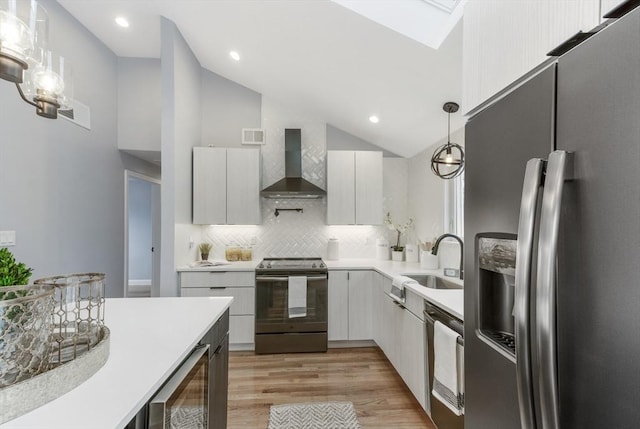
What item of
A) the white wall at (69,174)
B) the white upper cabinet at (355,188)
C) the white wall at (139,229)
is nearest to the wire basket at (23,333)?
the white wall at (69,174)

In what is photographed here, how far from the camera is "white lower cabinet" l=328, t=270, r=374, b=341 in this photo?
129 inches

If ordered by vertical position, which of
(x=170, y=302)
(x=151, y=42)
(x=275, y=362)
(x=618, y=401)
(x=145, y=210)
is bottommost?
(x=275, y=362)

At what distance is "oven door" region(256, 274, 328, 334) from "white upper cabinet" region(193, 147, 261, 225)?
86cm

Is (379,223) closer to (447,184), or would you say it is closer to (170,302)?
(447,184)

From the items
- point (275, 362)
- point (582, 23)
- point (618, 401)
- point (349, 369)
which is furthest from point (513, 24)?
point (275, 362)

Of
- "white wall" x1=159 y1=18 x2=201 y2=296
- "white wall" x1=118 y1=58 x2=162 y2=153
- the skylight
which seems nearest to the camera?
the skylight

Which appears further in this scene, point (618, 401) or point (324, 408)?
point (324, 408)

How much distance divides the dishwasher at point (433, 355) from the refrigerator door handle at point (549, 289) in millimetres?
1037

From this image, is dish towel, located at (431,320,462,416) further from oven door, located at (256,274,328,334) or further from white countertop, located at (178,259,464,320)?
oven door, located at (256,274,328,334)

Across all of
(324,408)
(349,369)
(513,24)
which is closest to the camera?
(513,24)

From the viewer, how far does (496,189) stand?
0.84 m

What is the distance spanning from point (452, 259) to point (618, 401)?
2.59m

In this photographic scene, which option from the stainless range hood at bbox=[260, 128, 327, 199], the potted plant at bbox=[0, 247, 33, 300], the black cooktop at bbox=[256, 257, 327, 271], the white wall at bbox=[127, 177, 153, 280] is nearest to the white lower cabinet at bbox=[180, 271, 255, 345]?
the black cooktop at bbox=[256, 257, 327, 271]

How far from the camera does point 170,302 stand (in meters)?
1.63
